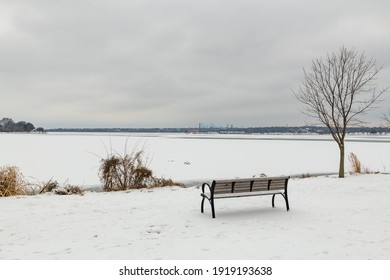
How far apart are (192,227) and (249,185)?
171 cm

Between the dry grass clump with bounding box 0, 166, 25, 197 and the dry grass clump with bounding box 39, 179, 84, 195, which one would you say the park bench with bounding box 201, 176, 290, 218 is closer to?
the dry grass clump with bounding box 39, 179, 84, 195

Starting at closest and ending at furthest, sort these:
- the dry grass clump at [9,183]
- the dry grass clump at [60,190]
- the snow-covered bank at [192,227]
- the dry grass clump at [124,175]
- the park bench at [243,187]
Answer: the snow-covered bank at [192,227], the park bench at [243,187], the dry grass clump at [9,183], the dry grass clump at [60,190], the dry grass clump at [124,175]

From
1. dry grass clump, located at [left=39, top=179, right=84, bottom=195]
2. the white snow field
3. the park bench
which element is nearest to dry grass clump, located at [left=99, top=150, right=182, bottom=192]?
the white snow field

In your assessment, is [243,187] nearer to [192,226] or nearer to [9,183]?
[192,226]

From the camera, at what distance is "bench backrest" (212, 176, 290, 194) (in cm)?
694

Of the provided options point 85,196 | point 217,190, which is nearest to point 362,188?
point 217,190

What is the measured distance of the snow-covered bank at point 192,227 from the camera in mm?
4902

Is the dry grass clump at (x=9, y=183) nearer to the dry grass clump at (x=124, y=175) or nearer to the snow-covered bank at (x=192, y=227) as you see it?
the snow-covered bank at (x=192, y=227)

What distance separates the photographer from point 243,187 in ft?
23.7

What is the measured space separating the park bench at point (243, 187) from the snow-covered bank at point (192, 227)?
466mm

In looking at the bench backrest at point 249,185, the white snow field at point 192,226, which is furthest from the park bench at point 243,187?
the white snow field at point 192,226

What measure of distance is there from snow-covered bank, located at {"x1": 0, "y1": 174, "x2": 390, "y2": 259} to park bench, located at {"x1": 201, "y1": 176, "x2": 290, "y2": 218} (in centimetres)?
47
